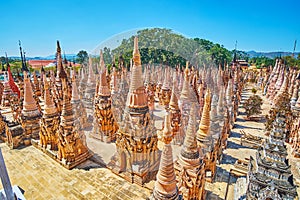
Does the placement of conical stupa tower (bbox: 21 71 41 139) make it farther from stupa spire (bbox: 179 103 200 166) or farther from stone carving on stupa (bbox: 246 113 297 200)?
stone carving on stupa (bbox: 246 113 297 200)

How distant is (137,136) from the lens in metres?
12.6

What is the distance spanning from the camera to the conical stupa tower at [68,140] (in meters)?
14.1

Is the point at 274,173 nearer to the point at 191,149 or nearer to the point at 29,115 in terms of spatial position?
the point at 191,149

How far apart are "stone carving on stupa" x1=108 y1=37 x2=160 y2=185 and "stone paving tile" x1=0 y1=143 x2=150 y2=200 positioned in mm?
870

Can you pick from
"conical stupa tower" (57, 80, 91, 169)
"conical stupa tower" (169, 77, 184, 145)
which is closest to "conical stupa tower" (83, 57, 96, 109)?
"conical stupa tower" (57, 80, 91, 169)

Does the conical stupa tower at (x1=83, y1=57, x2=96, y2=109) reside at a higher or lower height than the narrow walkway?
higher

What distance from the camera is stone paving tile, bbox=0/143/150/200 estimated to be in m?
11.8

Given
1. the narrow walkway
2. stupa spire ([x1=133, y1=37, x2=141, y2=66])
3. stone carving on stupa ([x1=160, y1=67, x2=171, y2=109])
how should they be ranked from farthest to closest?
stone carving on stupa ([x1=160, y1=67, x2=171, y2=109]), the narrow walkway, stupa spire ([x1=133, y1=37, x2=141, y2=66])

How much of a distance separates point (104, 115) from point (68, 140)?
4.69 metres

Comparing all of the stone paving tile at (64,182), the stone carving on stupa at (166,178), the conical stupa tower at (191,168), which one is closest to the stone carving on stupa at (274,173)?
the conical stupa tower at (191,168)

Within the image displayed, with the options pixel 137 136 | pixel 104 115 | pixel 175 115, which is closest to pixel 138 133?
pixel 137 136

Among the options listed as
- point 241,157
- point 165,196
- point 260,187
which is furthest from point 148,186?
point 241,157

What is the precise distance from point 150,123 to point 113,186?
475 cm

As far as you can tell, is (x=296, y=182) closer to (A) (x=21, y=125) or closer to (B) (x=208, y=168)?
(B) (x=208, y=168)
